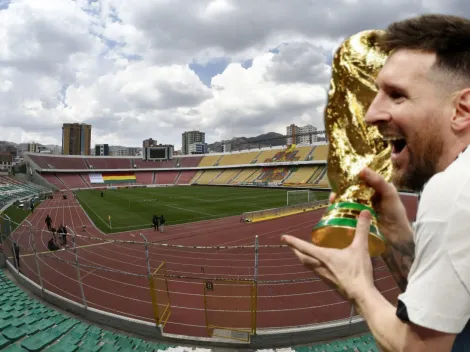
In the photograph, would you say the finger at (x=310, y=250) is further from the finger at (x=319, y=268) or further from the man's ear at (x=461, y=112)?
the man's ear at (x=461, y=112)

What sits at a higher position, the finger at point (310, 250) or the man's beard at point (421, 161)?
the man's beard at point (421, 161)

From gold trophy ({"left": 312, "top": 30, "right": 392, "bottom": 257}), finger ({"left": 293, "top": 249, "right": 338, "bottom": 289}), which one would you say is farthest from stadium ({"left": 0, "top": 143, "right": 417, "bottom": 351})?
finger ({"left": 293, "top": 249, "right": 338, "bottom": 289})

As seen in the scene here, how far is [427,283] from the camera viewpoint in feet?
2.64

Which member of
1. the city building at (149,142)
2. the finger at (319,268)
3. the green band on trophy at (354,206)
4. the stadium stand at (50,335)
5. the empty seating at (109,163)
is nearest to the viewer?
the finger at (319,268)

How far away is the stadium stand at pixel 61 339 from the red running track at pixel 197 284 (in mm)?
1433

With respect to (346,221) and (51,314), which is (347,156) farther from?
(51,314)

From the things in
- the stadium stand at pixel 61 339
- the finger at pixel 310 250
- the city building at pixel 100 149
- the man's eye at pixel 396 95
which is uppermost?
the city building at pixel 100 149

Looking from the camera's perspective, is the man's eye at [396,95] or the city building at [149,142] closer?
the man's eye at [396,95]

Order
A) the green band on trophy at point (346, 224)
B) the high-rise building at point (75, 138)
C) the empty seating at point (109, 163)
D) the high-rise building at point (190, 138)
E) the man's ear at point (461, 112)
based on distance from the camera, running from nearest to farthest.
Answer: the man's ear at point (461, 112), the green band on trophy at point (346, 224), the empty seating at point (109, 163), the high-rise building at point (75, 138), the high-rise building at point (190, 138)

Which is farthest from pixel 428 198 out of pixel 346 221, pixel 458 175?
pixel 346 221

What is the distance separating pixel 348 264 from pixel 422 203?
0.38 meters

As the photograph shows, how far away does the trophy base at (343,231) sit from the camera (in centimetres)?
129

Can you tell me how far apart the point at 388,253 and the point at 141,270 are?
1223 centimetres

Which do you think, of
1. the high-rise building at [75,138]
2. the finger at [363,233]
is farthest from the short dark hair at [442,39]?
the high-rise building at [75,138]
